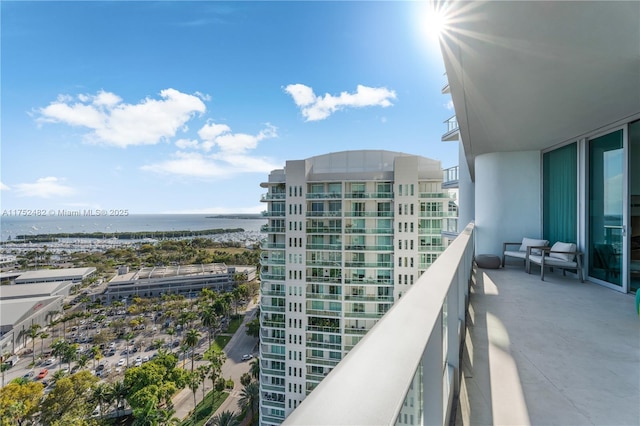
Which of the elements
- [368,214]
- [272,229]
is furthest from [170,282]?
[368,214]

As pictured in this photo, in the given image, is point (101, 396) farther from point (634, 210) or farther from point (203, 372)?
point (634, 210)

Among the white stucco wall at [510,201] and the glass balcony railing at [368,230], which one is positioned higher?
the white stucco wall at [510,201]

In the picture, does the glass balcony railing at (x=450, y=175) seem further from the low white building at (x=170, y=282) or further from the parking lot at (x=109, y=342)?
the low white building at (x=170, y=282)

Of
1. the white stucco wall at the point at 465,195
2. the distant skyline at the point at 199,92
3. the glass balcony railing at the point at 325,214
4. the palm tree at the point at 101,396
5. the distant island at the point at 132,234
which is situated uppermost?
the distant skyline at the point at 199,92


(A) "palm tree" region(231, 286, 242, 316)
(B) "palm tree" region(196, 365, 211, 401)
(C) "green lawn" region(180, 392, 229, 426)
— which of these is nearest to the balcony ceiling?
(C) "green lawn" region(180, 392, 229, 426)

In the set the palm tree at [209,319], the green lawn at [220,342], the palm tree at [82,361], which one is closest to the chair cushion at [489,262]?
the green lawn at [220,342]

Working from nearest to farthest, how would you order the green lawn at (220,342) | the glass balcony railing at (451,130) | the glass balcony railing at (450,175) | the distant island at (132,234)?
the glass balcony railing at (451,130) < the glass balcony railing at (450,175) < the green lawn at (220,342) < the distant island at (132,234)

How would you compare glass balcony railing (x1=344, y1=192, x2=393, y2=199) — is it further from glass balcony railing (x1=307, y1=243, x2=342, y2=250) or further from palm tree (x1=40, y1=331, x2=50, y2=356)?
palm tree (x1=40, y1=331, x2=50, y2=356)
